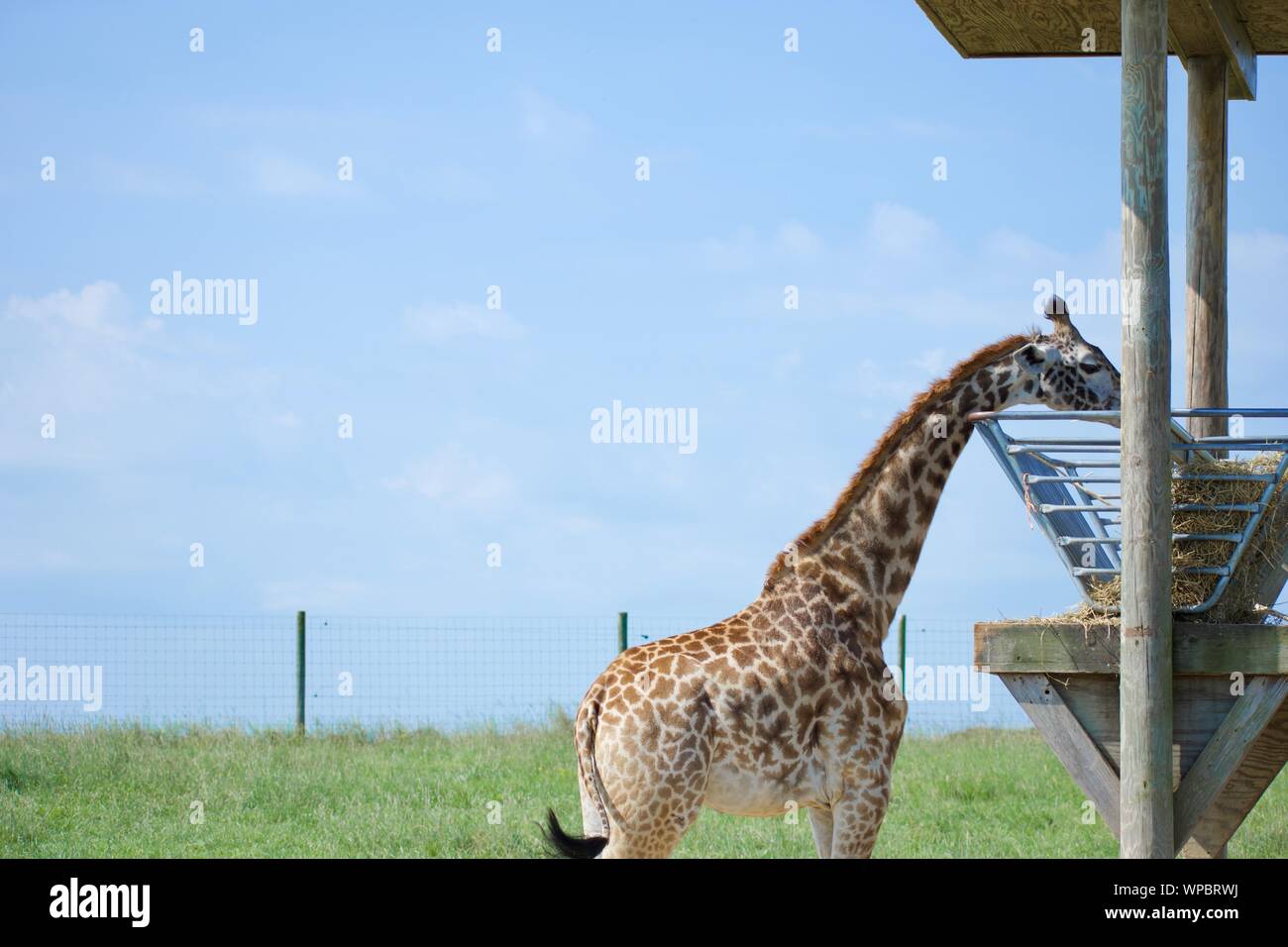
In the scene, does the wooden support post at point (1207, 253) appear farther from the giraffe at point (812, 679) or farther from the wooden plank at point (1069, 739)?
the wooden plank at point (1069, 739)

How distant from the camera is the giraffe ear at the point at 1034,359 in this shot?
777cm

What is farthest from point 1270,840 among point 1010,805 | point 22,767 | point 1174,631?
point 22,767

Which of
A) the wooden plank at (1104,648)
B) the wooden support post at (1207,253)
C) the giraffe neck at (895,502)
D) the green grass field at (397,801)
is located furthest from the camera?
the green grass field at (397,801)

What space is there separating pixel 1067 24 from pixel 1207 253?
1.68 meters

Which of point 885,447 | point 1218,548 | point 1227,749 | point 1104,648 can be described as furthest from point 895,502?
point 1227,749

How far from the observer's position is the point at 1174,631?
23.4 feet

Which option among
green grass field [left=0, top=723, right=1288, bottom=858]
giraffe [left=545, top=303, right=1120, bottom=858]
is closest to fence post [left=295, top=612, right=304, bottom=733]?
green grass field [left=0, top=723, right=1288, bottom=858]

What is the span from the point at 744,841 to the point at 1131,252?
20.5 feet

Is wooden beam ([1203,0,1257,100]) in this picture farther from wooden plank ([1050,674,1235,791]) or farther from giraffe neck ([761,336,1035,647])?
wooden plank ([1050,674,1235,791])

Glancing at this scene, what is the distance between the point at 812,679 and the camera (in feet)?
23.1

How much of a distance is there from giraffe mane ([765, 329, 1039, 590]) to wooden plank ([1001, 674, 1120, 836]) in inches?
48.8

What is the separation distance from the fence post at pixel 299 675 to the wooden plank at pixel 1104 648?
422 inches

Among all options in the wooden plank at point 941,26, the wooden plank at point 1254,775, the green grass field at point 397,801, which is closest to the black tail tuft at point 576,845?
the wooden plank at point 1254,775
